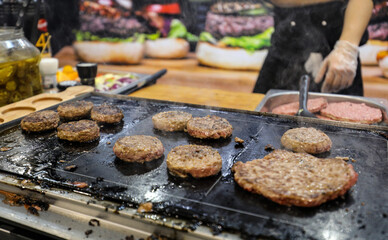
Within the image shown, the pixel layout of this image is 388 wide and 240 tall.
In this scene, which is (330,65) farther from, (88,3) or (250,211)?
(88,3)

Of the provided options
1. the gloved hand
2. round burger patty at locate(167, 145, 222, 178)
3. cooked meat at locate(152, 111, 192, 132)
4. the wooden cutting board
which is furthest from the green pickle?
the gloved hand

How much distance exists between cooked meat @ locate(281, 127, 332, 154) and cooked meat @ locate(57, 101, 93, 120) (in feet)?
4.64

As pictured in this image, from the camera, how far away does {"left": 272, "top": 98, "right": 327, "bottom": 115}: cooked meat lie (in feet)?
9.41

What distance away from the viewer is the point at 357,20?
3408 millimetres

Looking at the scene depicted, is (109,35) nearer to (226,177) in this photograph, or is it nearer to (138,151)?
(138,151)

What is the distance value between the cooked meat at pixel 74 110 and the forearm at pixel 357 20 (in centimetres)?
275

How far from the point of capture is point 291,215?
123 centimetres

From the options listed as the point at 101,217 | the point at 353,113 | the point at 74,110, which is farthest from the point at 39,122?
the point at 353,113

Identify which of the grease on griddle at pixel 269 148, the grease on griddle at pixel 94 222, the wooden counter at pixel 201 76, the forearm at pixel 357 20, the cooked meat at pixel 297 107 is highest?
the forearm at pixel 357 20

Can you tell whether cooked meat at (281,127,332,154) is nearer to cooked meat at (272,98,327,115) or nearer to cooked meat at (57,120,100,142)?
cooked meat at (272,98,327,115)

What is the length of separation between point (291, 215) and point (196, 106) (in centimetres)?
141

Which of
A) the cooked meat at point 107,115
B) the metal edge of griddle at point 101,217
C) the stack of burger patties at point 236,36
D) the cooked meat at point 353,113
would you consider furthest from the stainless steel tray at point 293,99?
the metal edge of griddle at point 101,217

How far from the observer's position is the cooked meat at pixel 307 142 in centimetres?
175

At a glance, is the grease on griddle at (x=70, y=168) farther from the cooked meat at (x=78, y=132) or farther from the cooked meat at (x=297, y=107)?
the cooked meat at (x=297, y=107)
